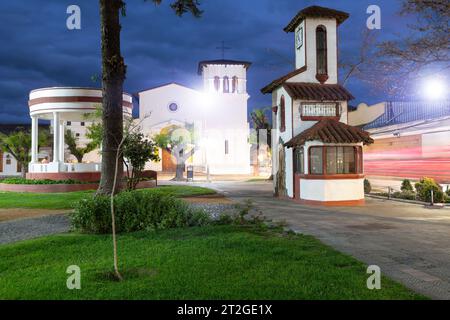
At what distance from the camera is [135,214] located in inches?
375

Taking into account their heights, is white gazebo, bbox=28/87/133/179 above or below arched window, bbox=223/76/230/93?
below

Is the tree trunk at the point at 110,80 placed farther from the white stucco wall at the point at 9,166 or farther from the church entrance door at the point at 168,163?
the white stucco wall at the point at 9,166

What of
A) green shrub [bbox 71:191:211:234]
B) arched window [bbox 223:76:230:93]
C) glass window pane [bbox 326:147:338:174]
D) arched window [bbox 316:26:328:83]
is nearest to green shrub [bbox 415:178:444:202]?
glass window pane [bbox 326:147:338:174]

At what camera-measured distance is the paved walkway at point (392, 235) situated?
592 cm

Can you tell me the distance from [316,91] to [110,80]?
9190 mm

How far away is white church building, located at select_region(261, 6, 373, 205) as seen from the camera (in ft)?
52.6

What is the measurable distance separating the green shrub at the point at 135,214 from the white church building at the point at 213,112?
35.0 metres

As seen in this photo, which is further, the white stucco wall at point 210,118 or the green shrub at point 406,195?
the white stucco wall at point 210,118

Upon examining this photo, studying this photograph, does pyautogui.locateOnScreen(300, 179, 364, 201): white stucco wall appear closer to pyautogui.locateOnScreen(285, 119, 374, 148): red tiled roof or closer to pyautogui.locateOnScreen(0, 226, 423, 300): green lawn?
pyautogui.locateOnScreen(285, 119, 374, 148): red tiled roof

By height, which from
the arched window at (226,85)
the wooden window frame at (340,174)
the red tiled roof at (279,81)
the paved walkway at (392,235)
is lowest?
the paved walkway at (392,235)

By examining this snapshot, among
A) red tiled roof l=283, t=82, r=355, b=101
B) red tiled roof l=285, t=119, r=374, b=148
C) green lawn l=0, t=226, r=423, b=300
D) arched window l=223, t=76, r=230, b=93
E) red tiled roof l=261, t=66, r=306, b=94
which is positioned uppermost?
arched window l=223, t=76, r=230, b=93

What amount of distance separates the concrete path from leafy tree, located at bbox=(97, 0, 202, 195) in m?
1.53

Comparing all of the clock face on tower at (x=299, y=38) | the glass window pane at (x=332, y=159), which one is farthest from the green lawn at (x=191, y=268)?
the clock face on tower at (x=299, y=38)
